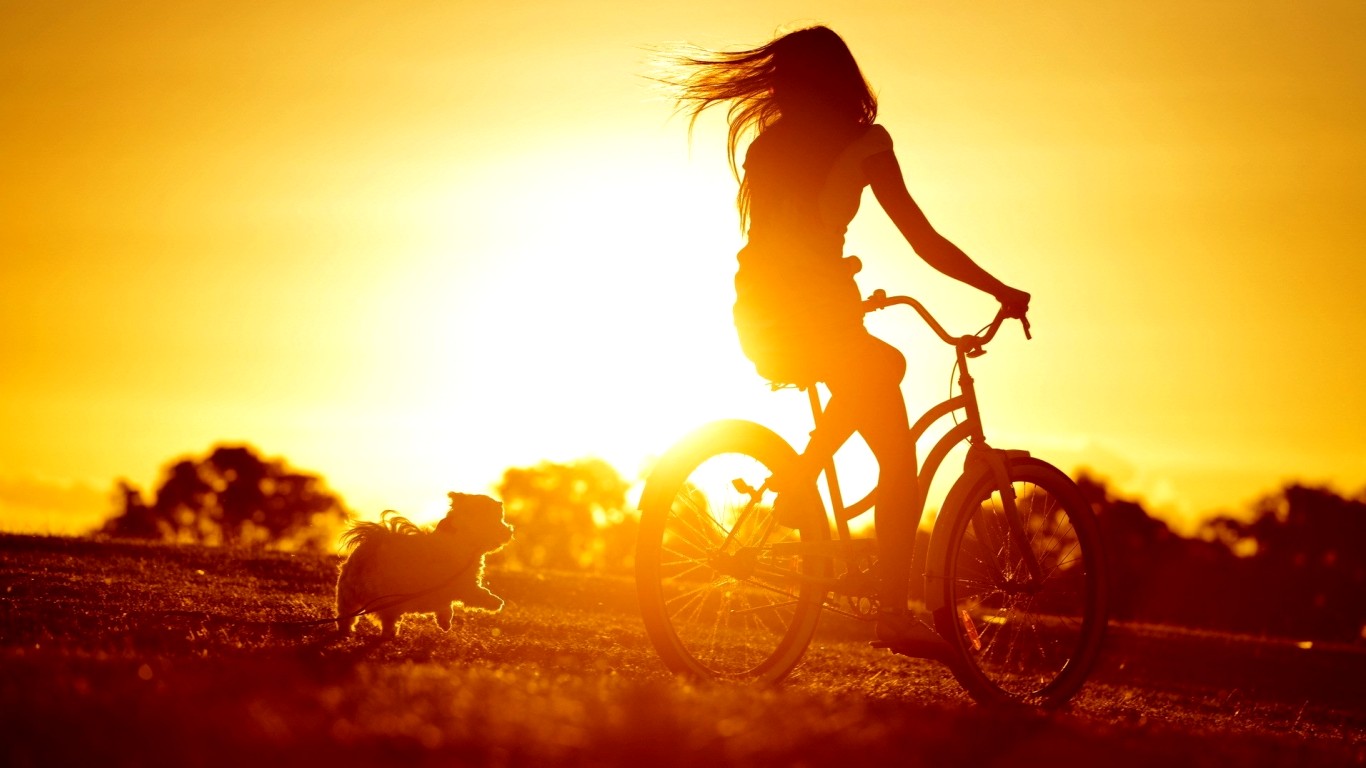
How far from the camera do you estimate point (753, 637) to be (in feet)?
19.8

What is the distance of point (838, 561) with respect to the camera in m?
6.02

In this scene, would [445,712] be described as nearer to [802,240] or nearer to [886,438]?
[886,438]

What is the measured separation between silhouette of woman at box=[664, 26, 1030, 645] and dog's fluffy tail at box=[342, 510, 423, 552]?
374 centimetres

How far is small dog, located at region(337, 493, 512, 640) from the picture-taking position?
8.39 meters

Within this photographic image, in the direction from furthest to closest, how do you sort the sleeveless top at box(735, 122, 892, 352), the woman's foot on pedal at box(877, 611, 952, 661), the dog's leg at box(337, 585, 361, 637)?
the dog's leg at box(337, 585, 361, 637)
the sleeveless top at box(735, 122, 892, 352)
the woman's foot on pedal at box(877, 611, 952, 661)

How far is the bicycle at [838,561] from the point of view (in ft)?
19.0

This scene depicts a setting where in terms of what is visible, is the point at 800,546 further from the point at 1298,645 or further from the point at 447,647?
the point at 1298,645

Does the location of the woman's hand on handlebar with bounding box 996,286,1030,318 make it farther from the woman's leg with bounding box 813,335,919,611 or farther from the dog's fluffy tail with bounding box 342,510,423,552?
the dog's fluffy tail with bounding box 342,510,423,552

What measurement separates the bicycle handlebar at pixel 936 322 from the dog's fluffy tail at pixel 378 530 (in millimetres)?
4272

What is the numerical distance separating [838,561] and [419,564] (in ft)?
12.3

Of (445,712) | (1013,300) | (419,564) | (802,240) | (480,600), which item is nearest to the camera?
(445,712)

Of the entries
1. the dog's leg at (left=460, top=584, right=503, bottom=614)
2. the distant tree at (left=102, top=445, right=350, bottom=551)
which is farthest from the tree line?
the dog's leg at (left=460, top=584, right=503, bottom=614)

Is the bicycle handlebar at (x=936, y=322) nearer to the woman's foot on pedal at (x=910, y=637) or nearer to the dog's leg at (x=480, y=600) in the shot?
the woman's foot on pedal at (x=910, y=637)

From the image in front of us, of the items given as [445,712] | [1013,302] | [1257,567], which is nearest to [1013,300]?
[1013,302]
